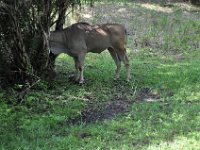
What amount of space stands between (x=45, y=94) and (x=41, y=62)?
78 cm

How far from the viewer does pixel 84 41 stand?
11836mm

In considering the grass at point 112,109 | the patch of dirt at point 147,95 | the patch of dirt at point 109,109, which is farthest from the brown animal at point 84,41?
the patch of dirt at point 109,109

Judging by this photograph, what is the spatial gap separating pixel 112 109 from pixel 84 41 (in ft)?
7.94

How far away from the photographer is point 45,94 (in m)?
10.6

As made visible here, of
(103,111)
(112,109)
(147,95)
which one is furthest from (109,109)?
(147,95)

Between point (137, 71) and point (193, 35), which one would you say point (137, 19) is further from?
point (137, 71)

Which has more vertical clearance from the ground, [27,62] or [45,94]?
[27,62]

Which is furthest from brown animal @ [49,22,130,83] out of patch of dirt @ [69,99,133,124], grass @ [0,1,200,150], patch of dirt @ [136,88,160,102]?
patch of dirt @ [69,99,133,124]

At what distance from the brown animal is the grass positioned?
55cm

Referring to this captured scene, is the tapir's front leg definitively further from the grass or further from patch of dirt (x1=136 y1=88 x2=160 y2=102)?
patch of dirt (x1=136 y1=88 x2=160 y2=102)

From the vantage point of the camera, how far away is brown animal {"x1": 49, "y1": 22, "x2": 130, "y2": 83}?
457 inches

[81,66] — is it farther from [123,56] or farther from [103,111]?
[103,111]

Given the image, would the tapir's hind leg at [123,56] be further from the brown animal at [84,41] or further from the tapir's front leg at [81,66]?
the tapir's front leg at [81,66]

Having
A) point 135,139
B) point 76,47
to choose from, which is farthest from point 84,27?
point 135,139
